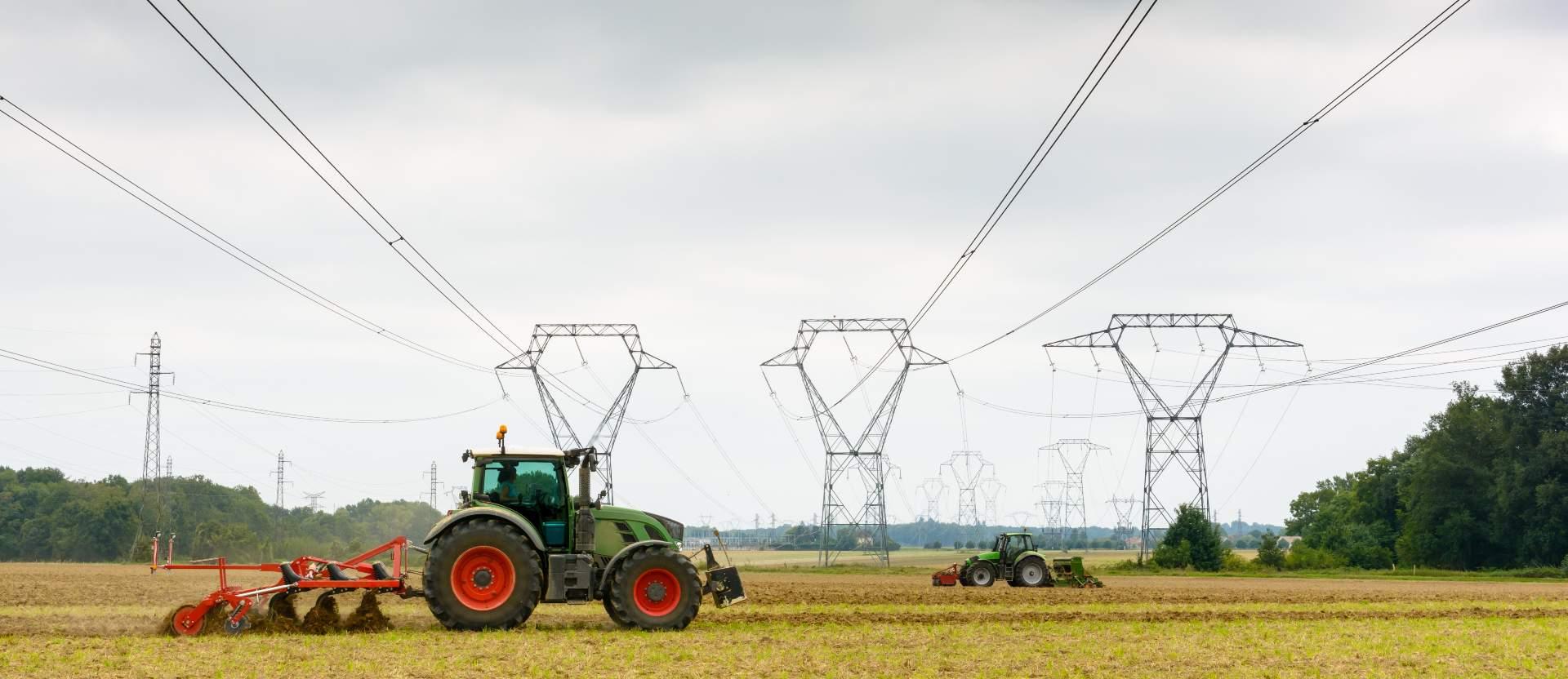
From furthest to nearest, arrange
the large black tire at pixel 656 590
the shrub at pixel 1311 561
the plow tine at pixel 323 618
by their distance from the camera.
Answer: the shrub at pixel 1311 561 → the large black tire at pixel 656 590 → the plow tine at pixel 323 618

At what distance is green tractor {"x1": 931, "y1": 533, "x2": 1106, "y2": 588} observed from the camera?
4288 centimetres

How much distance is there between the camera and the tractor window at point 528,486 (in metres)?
23.2

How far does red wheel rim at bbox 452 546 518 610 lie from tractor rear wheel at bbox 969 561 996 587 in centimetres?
2466

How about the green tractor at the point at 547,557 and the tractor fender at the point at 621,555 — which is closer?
→ the green tractor at the point at 547,557

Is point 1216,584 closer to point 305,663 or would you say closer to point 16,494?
point 305,663

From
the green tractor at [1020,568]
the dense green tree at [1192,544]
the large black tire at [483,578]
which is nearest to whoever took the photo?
the large black tire at [483,578]

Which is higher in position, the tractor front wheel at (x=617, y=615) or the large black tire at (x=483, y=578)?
the large black tire at (x=483, y=578)

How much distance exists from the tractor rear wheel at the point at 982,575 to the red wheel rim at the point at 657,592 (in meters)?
22.8

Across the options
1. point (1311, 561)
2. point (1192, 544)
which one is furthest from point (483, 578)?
point (1311, 561)

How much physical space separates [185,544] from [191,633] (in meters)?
90.8

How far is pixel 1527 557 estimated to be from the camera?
73.7 m

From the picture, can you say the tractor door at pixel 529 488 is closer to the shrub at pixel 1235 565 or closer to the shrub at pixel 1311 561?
the shrub at pixel 1235 565

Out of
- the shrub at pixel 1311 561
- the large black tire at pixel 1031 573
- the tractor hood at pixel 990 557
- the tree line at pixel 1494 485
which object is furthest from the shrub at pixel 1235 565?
the large black tire at pixel 1031 573

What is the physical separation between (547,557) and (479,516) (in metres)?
1.39
